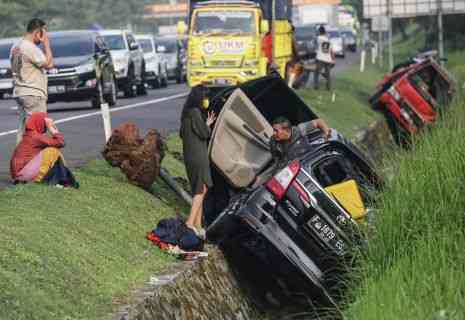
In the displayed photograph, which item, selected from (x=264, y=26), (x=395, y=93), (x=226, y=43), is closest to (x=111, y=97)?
(x=226, y=43)

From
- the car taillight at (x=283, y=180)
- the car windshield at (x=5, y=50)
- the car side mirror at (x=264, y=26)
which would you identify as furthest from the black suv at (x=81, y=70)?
the car taillight at (x=283, y=180)

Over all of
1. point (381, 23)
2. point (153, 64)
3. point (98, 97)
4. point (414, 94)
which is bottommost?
point (153, 64)

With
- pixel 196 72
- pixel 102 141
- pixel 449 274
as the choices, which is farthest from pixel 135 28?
pixel 449 274

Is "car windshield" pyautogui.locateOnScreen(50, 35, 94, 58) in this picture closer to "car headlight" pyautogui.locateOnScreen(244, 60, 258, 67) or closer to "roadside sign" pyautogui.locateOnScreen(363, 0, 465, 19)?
"car headlight" pyautogui.locateOnScreen(244, 60, 258, 67)

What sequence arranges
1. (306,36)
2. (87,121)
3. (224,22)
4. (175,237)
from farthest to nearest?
(306,36) → (224,22) → (87,121) → (175,237)

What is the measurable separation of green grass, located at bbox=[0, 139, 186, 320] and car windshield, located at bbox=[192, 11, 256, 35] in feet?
62.3

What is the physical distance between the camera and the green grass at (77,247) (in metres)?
9.80

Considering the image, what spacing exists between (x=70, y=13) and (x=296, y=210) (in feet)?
396

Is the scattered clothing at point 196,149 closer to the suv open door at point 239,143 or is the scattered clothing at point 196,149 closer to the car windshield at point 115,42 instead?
the suv open door at point 239,143

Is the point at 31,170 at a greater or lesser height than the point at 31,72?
lesser

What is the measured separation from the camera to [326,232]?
1255cm

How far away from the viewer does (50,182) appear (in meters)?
14.3

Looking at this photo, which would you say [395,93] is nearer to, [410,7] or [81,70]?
[81,70]

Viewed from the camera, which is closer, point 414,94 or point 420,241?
point 420,241
